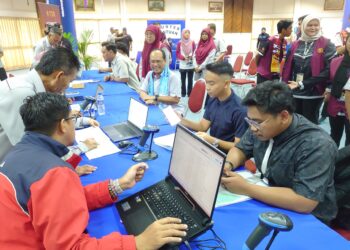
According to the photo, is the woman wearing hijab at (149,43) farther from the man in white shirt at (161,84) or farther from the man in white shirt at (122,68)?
the man in white shirt at (161,84)

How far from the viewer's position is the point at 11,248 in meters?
0.84

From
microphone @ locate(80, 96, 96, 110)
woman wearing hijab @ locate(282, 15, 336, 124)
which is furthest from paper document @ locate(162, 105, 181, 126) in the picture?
woman wearing hijab @ locate(282, 15, 336, 124)

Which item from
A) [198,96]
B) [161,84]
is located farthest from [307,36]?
[161,84]

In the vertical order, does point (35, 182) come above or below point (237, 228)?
above

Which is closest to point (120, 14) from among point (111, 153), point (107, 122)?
point (107, 122)

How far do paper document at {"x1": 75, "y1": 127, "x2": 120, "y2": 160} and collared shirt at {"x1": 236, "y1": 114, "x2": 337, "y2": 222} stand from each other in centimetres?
96

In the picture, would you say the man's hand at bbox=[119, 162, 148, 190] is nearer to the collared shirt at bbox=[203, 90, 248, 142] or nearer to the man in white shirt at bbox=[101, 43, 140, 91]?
the collared shirt at bbox=[203, 90, 248, 142]

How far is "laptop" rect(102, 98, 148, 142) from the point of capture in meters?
1.98

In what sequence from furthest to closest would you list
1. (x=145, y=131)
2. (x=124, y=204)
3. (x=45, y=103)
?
1. (x=145, y=131)
2. (x=124, y=204)
3. (x=45, y=103)

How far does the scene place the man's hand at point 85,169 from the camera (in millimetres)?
1456

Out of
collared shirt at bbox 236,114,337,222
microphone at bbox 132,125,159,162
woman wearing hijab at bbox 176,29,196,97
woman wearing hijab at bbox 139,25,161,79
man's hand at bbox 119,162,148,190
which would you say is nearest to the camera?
collared shirt at bbox 236,114,337,222

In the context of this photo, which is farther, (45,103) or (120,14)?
(120,14)

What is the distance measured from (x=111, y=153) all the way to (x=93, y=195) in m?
0.57

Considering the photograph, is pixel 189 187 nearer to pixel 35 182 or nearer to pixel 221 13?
pixel 35 182
